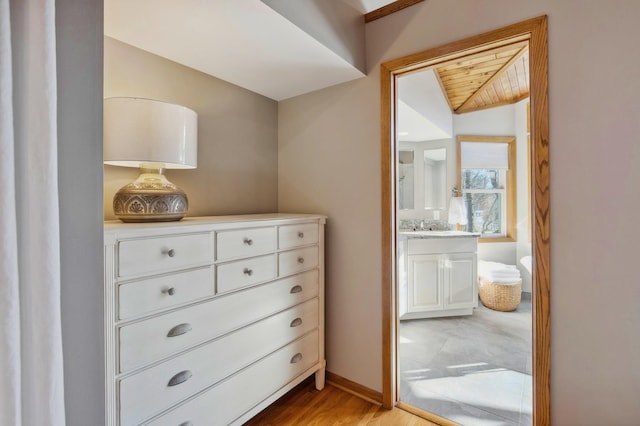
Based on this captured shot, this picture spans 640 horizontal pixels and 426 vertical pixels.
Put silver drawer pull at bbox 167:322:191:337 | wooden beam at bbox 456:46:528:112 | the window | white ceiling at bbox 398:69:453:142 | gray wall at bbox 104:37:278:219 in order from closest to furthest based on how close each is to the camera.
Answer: silver drawer pull at bbox 167:322:191:337 < gray wall at bbox 104:37:278:219 < wooden beam at bbox 456:46:528:112 < white ceiling at bbox 398:69:453:142 < the window

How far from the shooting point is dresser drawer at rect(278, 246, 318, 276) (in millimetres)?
1658

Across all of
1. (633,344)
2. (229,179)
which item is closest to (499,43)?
(633,344)

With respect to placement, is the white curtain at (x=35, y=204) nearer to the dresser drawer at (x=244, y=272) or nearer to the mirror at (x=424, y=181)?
the dresser drawer at (x=244, y=272)

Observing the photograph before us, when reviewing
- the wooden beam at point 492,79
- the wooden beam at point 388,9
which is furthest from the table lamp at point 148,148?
the wooden beam at point 492,79

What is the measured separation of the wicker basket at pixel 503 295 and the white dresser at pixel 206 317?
217 cm

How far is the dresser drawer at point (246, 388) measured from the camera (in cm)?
124

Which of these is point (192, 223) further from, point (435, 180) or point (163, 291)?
point (435, 180)

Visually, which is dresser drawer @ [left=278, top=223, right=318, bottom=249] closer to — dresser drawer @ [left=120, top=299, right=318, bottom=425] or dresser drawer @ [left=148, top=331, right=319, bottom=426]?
dresser drawer @ [left=120, top=299, right=318, bottom=425]

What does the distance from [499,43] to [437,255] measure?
6.57 ft

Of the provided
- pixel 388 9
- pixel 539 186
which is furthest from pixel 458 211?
pixel 388 9

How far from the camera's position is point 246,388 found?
1470 mm

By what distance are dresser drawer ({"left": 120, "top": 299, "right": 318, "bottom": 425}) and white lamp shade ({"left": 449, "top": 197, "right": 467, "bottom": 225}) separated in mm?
2183

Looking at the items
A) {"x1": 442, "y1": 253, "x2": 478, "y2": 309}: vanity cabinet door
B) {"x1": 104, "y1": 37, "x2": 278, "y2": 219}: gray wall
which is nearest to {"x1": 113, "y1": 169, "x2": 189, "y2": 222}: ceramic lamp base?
{"x1": 104, "y1": 37, "x2": 278, "y2": 219}: gray wall

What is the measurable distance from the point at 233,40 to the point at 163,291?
3.96 ft
